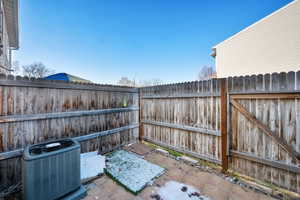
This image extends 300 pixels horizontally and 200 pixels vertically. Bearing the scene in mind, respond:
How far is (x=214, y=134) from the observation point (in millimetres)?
2859

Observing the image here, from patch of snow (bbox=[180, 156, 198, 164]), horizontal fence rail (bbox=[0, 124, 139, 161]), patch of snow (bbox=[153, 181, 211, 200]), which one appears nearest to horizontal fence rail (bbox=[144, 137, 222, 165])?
patch of snow (bbox=[180, 156, 198, 164])

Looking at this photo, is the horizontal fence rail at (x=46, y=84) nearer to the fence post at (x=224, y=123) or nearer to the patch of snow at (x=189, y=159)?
the patch of snow at (x=189, y=159)

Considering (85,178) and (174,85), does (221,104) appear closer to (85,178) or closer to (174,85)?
(174,85)

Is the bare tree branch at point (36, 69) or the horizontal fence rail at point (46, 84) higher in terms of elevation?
the bare tree branch at point (36, 69)

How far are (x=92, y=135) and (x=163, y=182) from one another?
6.98ft

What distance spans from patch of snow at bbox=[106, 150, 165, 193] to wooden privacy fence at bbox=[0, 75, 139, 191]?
0.60 meters

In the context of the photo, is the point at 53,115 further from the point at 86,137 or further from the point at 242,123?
the point at 242,123

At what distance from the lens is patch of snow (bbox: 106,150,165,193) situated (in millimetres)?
2352

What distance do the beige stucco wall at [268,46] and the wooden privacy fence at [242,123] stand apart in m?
4.83

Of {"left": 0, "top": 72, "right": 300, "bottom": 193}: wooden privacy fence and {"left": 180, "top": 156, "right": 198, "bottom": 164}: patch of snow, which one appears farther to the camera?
{"left": 180, "top": 156, "right": 198, "bottom": 164}: patch of snow

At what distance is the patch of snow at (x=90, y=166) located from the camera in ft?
8.28

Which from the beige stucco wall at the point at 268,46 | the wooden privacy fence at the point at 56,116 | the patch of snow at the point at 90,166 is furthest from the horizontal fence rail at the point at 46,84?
the beige stucco wall at the point at 268,46

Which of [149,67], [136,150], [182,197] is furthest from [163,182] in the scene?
[149,67]

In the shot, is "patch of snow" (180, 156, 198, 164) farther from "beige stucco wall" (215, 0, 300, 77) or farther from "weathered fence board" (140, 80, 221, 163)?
"beige stucco wall" (215, 0, 300, 77)
